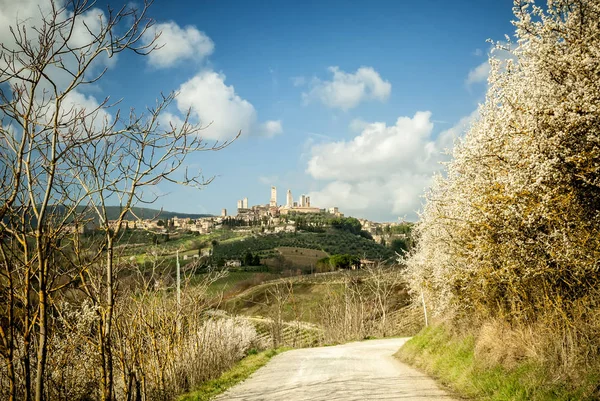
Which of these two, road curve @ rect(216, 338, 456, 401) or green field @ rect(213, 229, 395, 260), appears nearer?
road curve @ rect(216, 338, 456, 401)

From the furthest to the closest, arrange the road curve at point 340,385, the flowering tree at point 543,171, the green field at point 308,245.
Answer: the green field at point 308,245, the road curve at point 340,385, the flowering tree at point 543,171

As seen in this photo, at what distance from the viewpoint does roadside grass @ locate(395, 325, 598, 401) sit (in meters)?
6.80

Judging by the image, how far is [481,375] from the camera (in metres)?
9.02

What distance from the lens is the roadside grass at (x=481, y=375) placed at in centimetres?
680

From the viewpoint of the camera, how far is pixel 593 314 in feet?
23.0

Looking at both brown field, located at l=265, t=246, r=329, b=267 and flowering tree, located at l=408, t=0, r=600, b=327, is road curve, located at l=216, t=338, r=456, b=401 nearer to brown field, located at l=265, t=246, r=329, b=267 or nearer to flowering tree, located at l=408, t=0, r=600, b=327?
flowering tree, located at l=408, t=0, r=600, b=327

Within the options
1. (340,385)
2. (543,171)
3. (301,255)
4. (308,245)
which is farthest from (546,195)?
(308,245)

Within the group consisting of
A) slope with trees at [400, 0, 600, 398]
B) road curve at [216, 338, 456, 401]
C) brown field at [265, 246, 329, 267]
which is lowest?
brown field at [265, 246, 329, 267]

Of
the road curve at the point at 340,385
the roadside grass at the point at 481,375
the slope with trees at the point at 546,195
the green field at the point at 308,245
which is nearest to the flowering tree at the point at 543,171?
the slope with trees at the point at 546,195

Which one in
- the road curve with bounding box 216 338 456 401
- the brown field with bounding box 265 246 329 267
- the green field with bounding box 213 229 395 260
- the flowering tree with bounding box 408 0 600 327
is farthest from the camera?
the green field with bounding box 213 229 395 260

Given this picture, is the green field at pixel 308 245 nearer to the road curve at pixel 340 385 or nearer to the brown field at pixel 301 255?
the brown field at pixel 301 255

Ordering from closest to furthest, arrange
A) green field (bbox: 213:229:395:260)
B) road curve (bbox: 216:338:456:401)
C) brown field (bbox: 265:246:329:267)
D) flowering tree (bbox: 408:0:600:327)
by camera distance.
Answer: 1. flowering tree (bbox: 408:0:600:327)
2. road curve (bbox: 216:338:456:401)
3. brown field (bbox: 265:246:329:267)
4. green field (bbox: 213:229:395:260)

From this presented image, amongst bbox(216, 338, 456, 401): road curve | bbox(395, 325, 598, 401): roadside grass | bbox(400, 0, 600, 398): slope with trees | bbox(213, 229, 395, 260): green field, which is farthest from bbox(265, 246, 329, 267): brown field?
bbox(400, 0, 600, 398): slope with trees

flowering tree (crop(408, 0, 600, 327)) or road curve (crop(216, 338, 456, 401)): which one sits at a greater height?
flowering tree (crop(408, 0, 600, 327))
